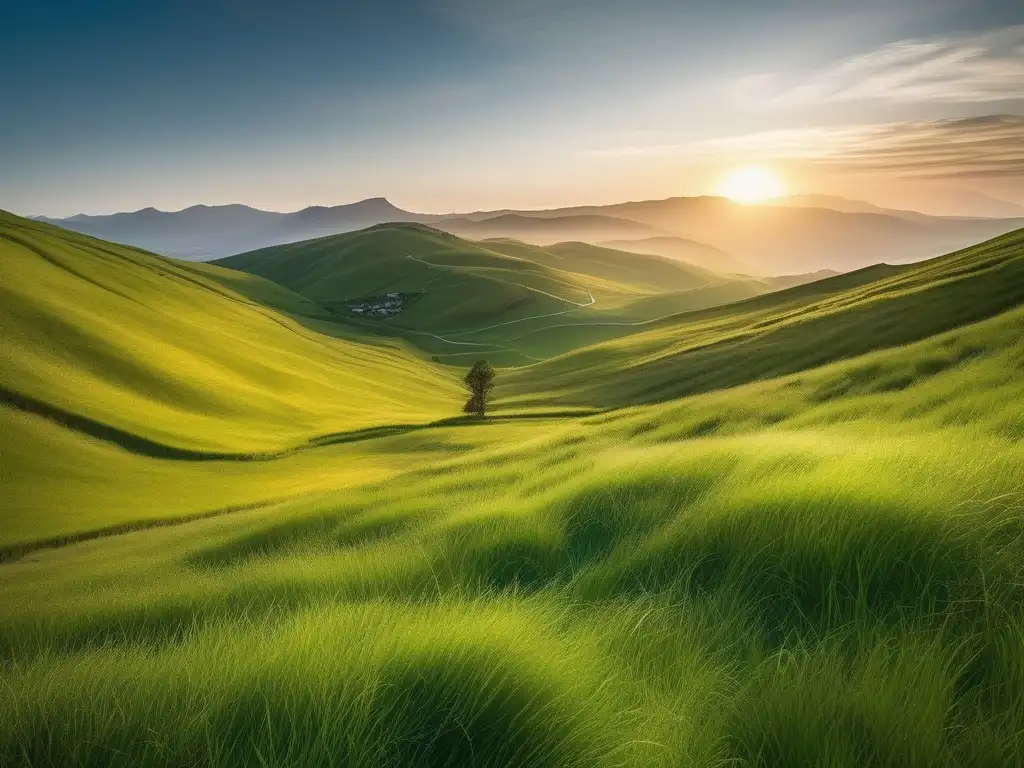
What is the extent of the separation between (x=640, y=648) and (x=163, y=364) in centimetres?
7454

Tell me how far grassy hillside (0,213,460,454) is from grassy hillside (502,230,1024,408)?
22.5 meters

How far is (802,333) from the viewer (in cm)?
5688

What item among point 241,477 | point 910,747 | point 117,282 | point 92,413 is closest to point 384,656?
point 910,747

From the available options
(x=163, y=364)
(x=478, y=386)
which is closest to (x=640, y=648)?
(x=478, y=386)

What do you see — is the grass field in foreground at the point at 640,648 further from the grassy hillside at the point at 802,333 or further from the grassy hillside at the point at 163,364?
the grassy hillside at the point at 163,364

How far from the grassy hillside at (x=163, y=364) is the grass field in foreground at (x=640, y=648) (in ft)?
181

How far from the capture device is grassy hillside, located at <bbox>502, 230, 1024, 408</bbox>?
46.2 meters

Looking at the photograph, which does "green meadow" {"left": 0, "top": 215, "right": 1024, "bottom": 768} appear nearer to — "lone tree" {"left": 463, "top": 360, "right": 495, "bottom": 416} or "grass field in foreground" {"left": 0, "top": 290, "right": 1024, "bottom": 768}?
"grass field in foreground" {"left": 0, "top": 290, "right": 1024, "bottom": 768}

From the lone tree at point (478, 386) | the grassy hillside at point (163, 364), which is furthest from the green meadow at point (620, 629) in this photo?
the lone tree at point (478, 386)

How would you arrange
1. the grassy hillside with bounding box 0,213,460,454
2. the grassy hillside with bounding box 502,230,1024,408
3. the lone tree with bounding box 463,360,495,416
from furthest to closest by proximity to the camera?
1. the lone tree with bounding box 463,360,495,416
2. the grassy hillside with bounding box 0,213,460,454
3. the grassy hillside with bounding box 502,230,1024,408

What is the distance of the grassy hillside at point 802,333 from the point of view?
46219mm

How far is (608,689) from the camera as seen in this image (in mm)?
2580

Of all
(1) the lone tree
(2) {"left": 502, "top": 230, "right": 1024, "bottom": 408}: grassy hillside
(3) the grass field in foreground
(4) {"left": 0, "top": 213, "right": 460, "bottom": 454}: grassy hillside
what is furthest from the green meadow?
(1) the lone tree

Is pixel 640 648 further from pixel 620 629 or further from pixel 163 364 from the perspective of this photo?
pixel 163 364
